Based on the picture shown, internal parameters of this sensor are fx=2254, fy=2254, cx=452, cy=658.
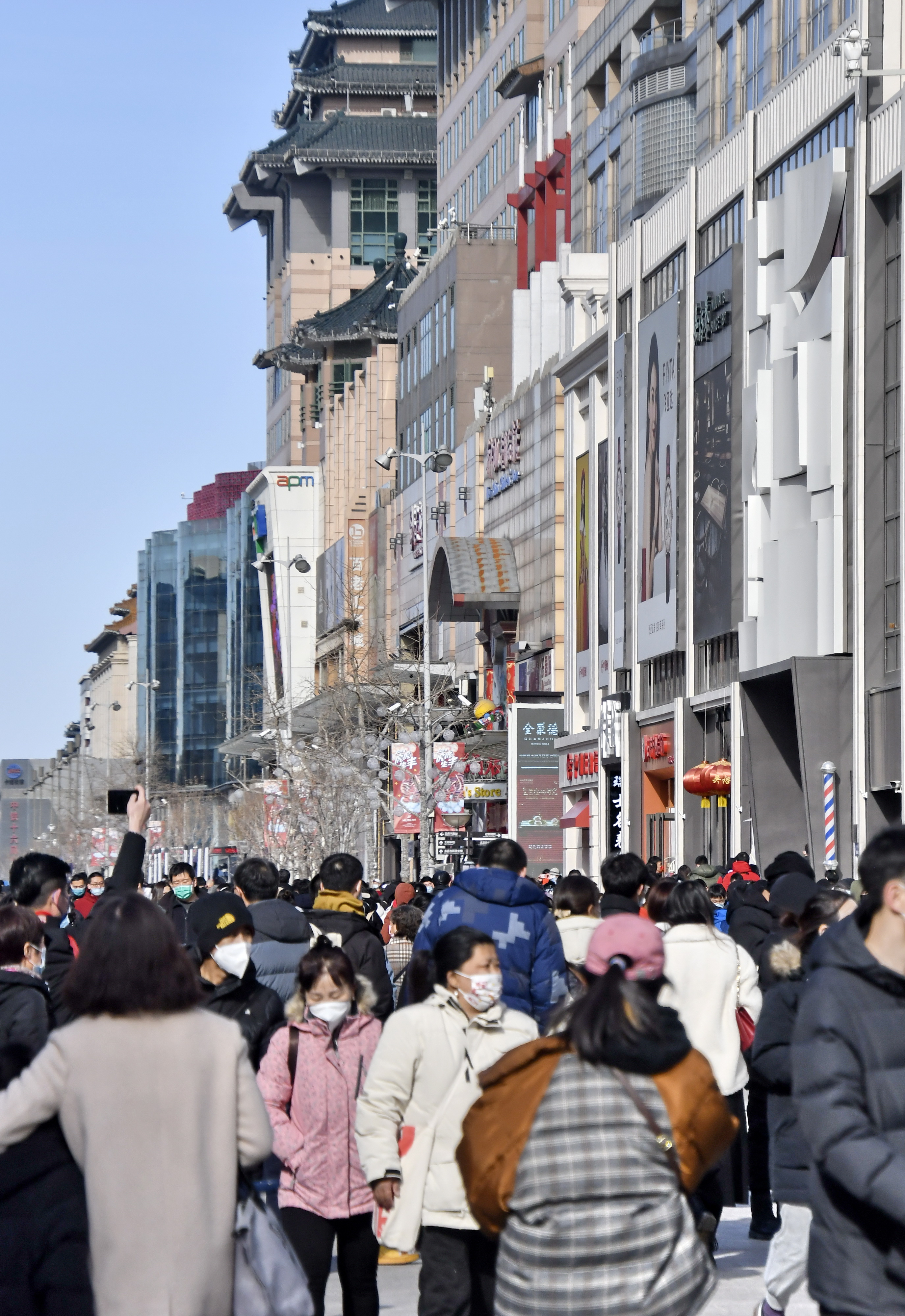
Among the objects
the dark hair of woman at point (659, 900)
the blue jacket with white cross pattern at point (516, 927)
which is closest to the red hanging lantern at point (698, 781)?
the dark hair of woman at point (659, 900)

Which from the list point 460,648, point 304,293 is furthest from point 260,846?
point 304,293

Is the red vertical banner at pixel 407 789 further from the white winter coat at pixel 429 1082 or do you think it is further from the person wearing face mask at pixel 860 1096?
the person wearing face mask at pixel 860 1096

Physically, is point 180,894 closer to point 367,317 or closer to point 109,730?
point 367,317

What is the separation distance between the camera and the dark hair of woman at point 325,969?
8.05 meters

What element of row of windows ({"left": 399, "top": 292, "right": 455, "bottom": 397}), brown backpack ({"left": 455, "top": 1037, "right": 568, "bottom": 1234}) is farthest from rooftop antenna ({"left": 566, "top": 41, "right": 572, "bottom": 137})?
brown backpack ({"left": 455, "top": 1037, "right": 568, "bottom": 1234})

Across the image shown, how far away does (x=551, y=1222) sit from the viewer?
490cm

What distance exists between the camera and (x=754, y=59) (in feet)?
152

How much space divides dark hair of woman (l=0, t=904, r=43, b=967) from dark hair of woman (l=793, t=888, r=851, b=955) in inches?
116

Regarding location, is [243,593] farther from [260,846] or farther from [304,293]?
[260,846]

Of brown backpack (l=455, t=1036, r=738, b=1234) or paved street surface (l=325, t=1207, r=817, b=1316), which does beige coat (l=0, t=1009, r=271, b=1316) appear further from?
paved street surface (l=325, t=1207, r=817, b=1316)

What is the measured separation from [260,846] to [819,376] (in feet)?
163

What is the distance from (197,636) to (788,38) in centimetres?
11742

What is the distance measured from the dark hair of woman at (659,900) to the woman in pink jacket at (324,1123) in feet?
10.3

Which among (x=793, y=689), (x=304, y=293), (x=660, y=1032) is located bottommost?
(x=660, y=1032)
